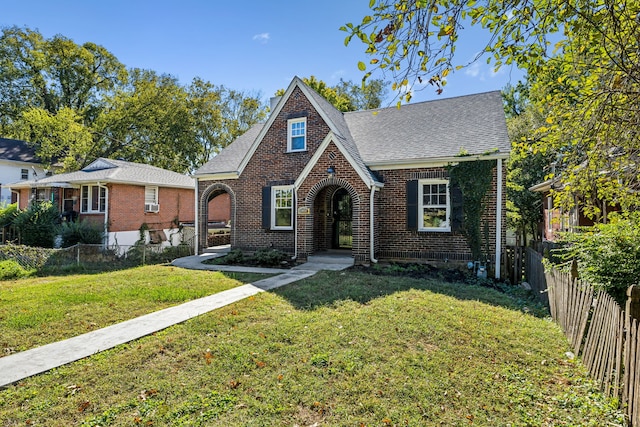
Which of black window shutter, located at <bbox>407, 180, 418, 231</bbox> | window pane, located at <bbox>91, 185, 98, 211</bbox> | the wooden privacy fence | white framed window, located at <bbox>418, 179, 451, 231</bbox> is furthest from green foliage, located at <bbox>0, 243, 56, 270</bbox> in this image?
the wooden privacy fence

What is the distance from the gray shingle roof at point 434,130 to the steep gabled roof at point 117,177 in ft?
38.4

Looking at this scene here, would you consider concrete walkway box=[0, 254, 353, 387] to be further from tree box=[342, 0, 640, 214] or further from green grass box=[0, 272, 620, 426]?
tree box=[342, 0, 640, 214]

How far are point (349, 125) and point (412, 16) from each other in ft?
42.7

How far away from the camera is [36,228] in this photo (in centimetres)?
1644

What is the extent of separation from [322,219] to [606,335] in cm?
1134

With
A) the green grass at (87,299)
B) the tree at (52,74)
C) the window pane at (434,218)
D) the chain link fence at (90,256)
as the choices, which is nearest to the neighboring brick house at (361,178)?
the window pane at (434,218)

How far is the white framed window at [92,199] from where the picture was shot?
18281mm

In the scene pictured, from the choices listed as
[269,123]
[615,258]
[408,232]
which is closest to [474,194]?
[408,232]

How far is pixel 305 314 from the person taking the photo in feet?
20.7

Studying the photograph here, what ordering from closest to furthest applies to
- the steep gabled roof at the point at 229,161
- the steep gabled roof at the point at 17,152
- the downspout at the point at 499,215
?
1. the downspout at the point at 499,215
2. the steep gabled roof at the point at 229,161
3. the steep gabled roof at the point at 17,152

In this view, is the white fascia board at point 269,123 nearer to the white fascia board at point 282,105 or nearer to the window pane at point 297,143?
the white fascia board at point 282,105

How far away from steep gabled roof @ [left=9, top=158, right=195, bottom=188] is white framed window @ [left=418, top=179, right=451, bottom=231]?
1494cm

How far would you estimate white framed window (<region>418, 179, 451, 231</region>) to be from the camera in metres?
11.8

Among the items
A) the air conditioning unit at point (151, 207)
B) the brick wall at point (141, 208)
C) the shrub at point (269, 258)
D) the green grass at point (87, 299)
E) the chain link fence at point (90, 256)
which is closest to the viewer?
the green grass at point (87, 299)
